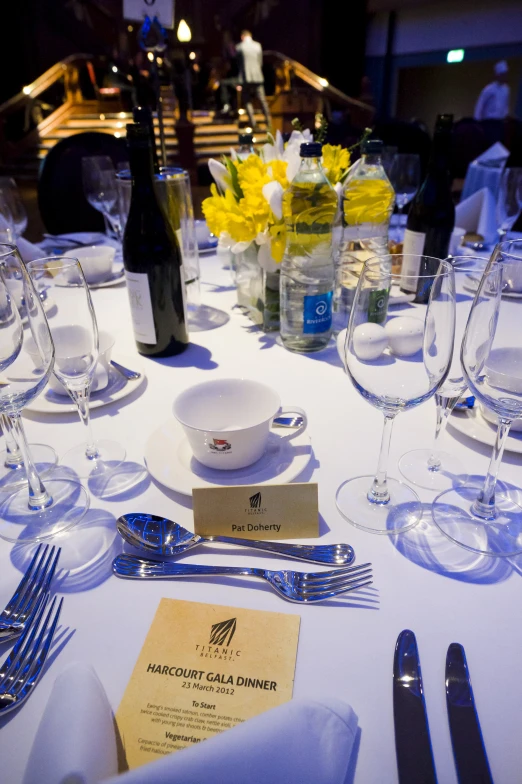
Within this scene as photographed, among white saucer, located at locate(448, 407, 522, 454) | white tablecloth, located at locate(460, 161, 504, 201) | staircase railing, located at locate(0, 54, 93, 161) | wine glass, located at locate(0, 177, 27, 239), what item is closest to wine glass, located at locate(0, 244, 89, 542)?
white saucer, located at locate(448, 407, 522, 454)

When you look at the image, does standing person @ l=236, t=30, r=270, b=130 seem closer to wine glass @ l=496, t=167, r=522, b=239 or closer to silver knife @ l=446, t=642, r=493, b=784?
wine glass @ l=496, t=167, r=522, b=239

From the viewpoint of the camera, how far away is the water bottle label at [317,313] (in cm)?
97

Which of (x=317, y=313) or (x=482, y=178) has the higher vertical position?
(x=482, y=178)

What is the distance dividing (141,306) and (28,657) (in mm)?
663

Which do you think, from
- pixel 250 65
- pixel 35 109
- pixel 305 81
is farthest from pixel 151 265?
pixel 305 81

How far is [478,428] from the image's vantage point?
0.76m

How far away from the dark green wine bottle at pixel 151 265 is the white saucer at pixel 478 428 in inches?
22.9

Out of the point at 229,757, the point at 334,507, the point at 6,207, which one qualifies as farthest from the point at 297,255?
the point at 6,207

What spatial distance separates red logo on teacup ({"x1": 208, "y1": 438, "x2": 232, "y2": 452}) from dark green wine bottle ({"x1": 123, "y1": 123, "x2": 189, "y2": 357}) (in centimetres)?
44

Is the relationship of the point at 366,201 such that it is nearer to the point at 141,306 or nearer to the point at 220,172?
the point at 220,172

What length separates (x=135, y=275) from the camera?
945 mm

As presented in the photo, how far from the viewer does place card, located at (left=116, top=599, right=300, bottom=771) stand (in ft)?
1.33

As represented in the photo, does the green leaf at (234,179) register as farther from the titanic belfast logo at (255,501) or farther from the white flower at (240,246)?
the titanic belfast logo at (255,501)

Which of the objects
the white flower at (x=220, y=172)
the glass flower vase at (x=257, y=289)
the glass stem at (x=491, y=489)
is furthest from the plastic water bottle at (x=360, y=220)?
the glass stem at (x=491, y=489)
